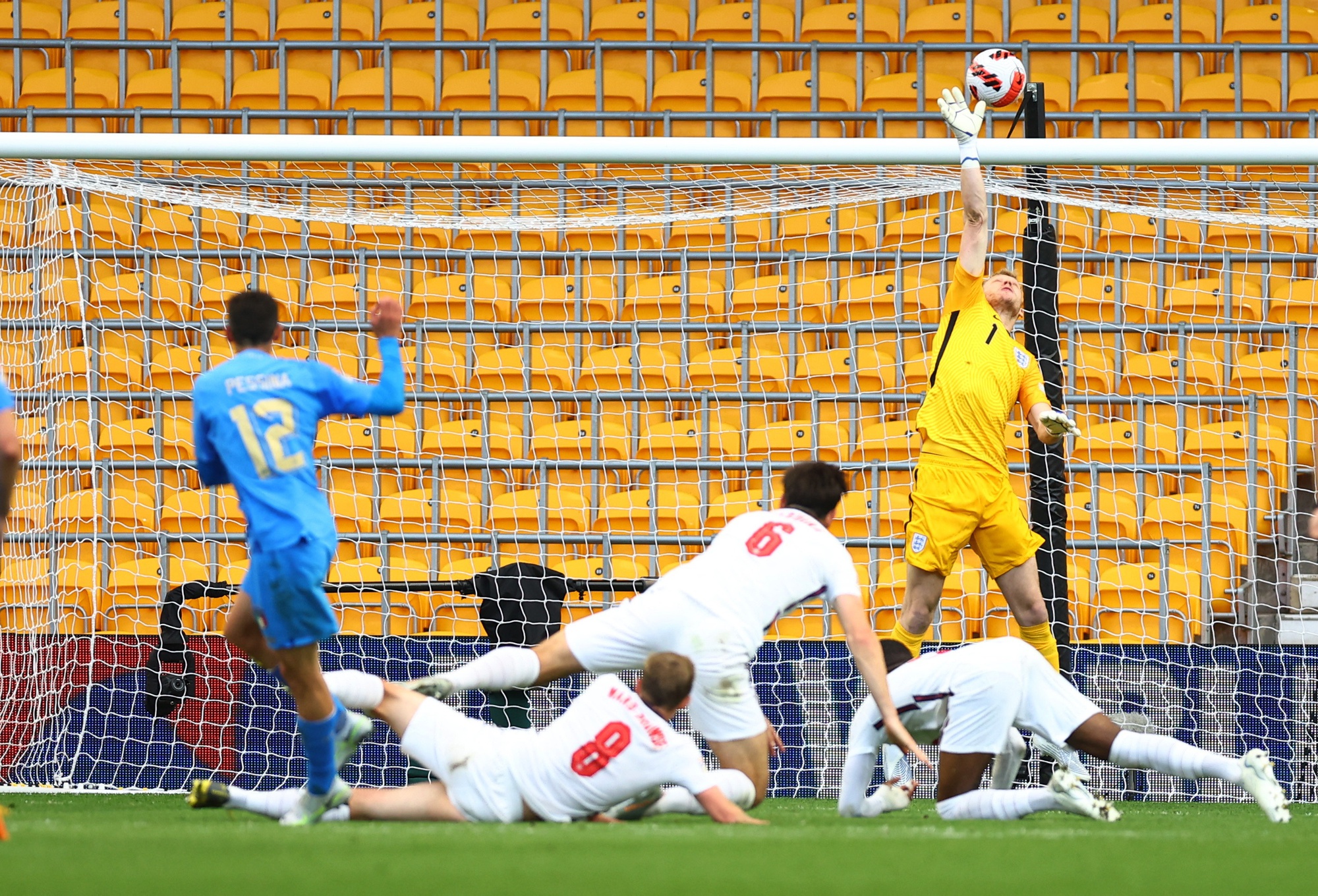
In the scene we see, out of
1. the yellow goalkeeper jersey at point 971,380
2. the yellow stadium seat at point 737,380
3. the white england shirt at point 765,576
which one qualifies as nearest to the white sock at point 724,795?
the white england shirt at point 765,576

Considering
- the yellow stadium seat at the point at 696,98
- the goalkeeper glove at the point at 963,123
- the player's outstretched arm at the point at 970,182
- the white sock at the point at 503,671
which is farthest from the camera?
the yellow stadium seat at the point at 696,98

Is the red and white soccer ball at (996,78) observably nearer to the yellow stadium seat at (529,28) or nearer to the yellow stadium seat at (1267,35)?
the yellow stadium seat at (1267,35)

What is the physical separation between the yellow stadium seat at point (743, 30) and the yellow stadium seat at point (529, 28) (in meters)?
0.91

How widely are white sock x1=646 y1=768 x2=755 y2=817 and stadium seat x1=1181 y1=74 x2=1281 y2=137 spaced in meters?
6.71

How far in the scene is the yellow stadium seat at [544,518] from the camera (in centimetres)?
820

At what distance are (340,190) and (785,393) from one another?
2997 mm

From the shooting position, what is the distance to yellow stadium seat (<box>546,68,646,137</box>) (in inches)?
402

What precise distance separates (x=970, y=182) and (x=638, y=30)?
5100 millimetres

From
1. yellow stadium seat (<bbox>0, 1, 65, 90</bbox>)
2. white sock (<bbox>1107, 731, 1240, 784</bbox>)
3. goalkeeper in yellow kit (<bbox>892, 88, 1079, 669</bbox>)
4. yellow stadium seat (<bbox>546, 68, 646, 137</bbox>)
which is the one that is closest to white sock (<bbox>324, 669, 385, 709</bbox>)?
goalkeeper in yellow kit (<bbox>892, 88, 1079, 669</bbox>)

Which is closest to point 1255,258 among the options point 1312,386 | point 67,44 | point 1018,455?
point 1312,386

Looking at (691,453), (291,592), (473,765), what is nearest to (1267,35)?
(691,453)

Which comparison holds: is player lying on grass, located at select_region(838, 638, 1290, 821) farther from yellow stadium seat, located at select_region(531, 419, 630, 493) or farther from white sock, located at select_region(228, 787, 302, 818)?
yellow stadium seat, located at select_region(531, 419, 630, 493)

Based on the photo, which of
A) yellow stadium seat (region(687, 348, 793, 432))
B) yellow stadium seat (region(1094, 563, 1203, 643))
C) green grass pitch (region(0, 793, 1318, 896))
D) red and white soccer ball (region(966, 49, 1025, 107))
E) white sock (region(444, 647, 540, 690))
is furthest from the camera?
yellow stadium seat (region(687, 348, 793, 432))

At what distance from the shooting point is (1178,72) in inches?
399
